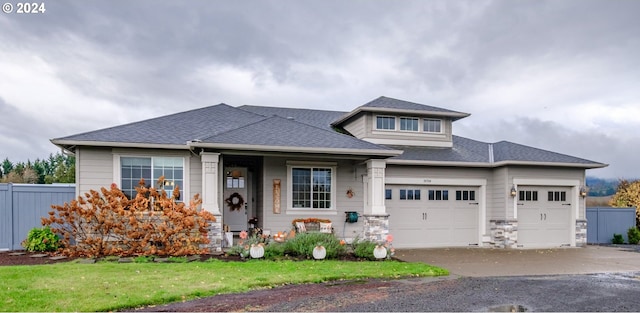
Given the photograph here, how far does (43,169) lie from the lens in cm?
4056

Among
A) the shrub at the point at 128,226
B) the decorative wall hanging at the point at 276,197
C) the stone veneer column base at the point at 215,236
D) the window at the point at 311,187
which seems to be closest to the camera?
the shrub at the point at 128,226

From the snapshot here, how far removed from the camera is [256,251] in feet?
34.5

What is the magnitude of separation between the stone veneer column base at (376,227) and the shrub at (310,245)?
1854 millimetres

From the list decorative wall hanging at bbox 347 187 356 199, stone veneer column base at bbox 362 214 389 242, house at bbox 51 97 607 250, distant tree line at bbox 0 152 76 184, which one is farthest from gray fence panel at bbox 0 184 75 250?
distant tree line at bbox 0 152 76 184

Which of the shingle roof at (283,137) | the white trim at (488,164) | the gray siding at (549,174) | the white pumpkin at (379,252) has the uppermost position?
the shingle roof at (283,137)

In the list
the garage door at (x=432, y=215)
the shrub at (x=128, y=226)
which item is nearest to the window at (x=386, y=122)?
the garage door at (x=432, y=215)

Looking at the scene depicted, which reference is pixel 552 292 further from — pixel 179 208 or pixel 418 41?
Answer: pixel 418 41

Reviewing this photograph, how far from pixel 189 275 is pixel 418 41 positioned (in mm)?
10869

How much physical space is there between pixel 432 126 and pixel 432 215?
3.48m

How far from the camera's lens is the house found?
1190 cm

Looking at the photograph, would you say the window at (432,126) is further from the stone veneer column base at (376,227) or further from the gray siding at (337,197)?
the stone veneer column base at (376,227)

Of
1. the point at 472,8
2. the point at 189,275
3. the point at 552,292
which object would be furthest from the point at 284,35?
the point at 552,292

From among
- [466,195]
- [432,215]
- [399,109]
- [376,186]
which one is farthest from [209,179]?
[466,195]

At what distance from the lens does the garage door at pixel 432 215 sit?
14.7 m
